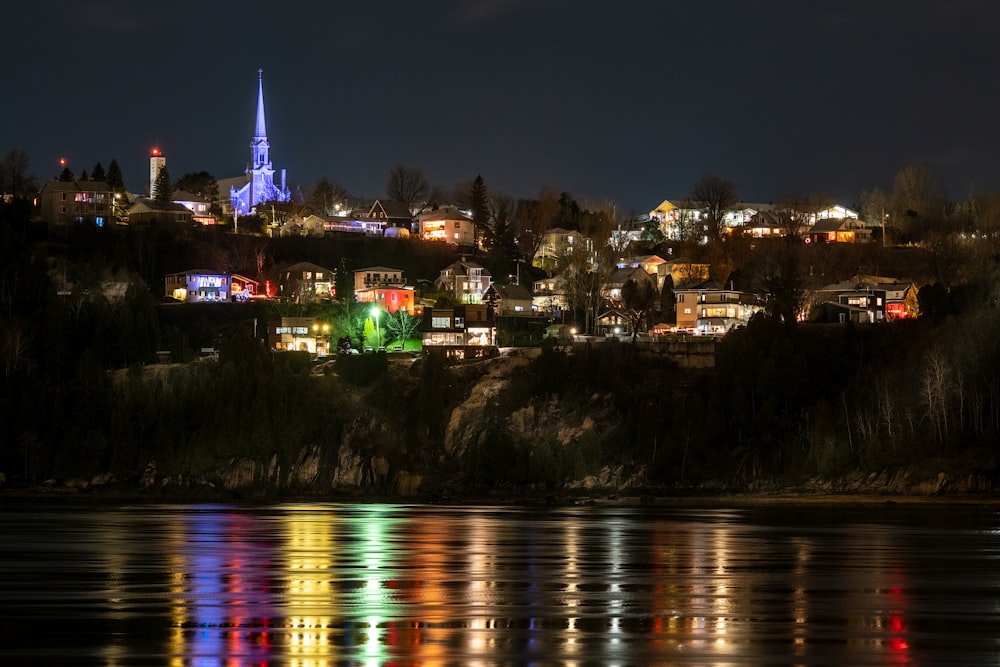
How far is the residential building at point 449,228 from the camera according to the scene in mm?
145125

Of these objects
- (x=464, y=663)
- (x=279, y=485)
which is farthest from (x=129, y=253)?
(x=464, y=663)

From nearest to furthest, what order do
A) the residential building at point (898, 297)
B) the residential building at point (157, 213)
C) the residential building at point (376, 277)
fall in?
the residential building at point (898, 297) < the residential building at point (376, 277) < the residential building at point (157, 213)

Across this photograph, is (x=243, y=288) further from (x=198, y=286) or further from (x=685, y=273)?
(x=685, y=273)

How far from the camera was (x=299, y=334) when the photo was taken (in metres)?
107

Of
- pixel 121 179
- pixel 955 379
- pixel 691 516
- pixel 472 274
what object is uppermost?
pixel 121 179

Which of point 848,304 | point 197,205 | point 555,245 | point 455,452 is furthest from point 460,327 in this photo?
point 197,205

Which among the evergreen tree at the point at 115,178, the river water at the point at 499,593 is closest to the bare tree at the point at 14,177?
the evergreen tree at the point at 115,178

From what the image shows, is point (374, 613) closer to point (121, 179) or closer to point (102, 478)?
point (102, 478)

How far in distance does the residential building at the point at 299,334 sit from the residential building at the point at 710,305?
103 feet

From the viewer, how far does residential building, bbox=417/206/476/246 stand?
145125 mm

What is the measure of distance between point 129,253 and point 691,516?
249 ft

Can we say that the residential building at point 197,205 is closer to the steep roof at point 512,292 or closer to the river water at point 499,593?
the steep roof at point 512,292

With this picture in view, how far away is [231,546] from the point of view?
45938mm

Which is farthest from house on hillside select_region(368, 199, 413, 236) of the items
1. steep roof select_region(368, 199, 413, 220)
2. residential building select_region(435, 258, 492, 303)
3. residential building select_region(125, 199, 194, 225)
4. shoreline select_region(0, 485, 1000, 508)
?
shoreline select_region(0, 485, 1000, 508)
